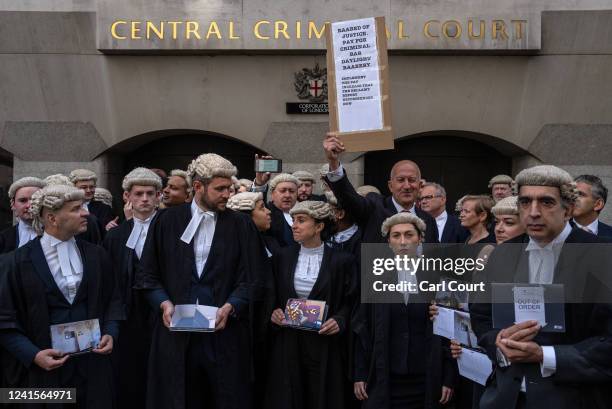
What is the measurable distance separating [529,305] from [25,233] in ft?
13.9

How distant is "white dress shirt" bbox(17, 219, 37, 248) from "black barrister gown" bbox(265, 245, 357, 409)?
2030 millimetres

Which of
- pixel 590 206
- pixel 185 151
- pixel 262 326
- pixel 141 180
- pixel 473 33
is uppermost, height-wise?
pixel 473 33

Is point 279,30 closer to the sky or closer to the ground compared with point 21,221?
closer to the sky

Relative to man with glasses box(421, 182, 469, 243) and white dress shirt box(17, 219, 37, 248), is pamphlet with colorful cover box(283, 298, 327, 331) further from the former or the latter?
man with glasses box(421, 182, 469, 243)

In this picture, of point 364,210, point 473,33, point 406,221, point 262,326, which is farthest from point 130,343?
point 473,33

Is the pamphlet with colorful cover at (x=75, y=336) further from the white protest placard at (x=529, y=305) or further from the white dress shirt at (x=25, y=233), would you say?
the white protest placard at (x=529, y=305)

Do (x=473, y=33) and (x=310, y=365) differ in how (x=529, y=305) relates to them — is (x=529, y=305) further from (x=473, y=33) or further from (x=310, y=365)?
(x=473, y=33)

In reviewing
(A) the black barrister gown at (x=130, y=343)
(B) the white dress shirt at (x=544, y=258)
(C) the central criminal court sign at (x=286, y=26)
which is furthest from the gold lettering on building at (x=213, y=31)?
(B) the white dress shirt at (x=544, y=258)

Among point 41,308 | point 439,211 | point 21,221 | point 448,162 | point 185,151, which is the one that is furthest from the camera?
point 185,151

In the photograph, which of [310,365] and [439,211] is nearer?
[310,365]

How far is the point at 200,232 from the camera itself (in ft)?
18.6

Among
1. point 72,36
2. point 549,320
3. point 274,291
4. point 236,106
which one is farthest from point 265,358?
point 72,36

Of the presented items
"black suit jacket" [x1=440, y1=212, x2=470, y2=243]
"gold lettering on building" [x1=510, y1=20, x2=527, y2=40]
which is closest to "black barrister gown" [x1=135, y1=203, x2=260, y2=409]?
"black suit jacket" [x1=440, y1=212, x2=470, y2=243]

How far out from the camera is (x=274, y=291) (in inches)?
236
